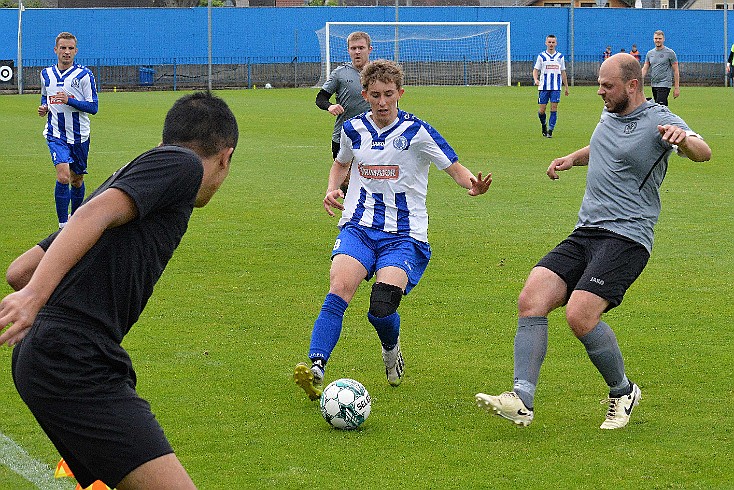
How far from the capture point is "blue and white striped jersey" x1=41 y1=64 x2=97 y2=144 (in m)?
13.2

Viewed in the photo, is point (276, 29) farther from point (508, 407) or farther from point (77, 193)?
point (508, 407)

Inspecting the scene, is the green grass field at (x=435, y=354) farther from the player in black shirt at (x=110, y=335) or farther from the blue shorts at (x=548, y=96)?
the blue shorts at (x=548, y=96)

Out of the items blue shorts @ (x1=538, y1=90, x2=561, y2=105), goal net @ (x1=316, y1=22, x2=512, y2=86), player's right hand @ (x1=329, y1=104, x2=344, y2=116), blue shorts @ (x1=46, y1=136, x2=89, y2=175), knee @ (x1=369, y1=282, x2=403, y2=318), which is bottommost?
knee @ (x1=369, y1=282, x2=403, y2=318)

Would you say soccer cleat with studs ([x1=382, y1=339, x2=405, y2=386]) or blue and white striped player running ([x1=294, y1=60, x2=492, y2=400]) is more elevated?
blue and white striped player running ([x1=294, y1=60, x2=492, y2=400])

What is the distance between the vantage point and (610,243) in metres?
Answer: 5.97

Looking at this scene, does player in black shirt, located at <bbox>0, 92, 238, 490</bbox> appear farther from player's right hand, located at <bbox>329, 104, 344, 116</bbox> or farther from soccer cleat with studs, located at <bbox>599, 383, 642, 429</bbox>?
player's right hand, located at <bbox>329, 104, 344, 116</bbox>

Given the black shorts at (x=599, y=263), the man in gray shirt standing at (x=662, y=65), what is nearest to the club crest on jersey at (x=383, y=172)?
the black shorts at (x=599, y=263)

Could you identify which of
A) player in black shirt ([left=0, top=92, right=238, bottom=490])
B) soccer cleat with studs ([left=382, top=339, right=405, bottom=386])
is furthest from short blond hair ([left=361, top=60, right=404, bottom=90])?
player in black shirt ([left=0, top=92, right=238, bottom=490])

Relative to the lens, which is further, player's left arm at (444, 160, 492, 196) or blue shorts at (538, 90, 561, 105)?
blue shorts at (538, 90, 561, 105)

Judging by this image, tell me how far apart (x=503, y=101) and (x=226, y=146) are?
3273cm

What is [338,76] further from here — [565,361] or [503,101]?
[503,101]

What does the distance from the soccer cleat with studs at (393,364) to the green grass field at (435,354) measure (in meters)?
0.07

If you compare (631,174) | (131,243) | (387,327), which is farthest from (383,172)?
(131,243)

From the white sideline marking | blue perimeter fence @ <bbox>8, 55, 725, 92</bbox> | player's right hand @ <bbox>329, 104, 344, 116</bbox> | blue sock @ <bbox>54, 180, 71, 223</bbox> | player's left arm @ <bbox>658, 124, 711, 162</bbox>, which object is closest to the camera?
the white sideline marking
